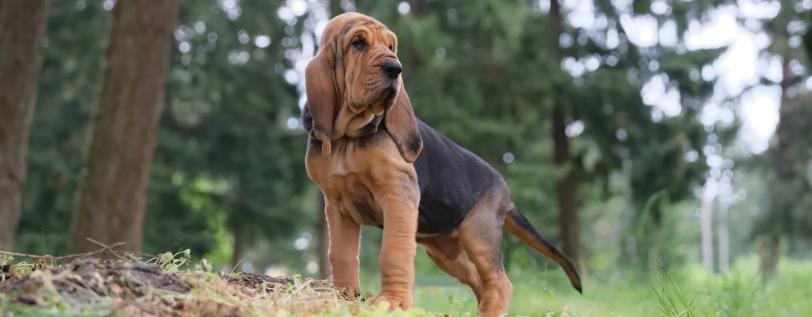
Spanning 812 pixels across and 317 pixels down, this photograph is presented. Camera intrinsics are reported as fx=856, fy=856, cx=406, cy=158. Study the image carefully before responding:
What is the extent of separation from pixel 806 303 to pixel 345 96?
A: 11.8ft

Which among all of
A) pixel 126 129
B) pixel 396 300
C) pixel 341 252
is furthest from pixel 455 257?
pixel 126 129

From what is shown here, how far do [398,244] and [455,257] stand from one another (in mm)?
862

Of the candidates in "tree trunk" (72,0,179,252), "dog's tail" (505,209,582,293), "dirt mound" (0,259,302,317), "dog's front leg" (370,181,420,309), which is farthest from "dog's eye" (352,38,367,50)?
"tree trunk" (72,0,179,252)

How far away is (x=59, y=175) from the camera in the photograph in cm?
1764

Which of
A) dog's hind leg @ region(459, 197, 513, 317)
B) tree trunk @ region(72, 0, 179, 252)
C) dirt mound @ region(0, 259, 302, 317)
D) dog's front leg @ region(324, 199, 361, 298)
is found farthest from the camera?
tree trunk @ region(72, 0, 179, 252)

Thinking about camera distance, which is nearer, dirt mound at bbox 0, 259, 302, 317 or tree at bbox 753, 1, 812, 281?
dirt mound at bbox 0, 259, 302, 317

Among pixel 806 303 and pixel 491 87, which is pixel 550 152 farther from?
pixel 806 303

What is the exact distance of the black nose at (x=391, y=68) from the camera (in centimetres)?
364

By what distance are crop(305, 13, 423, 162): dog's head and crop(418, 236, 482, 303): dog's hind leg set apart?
82 cm

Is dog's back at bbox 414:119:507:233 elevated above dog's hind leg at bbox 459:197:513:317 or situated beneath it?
elevated above

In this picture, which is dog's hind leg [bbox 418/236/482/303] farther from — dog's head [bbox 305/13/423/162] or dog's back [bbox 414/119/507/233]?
dog's head [bbox 305/13/423/162]

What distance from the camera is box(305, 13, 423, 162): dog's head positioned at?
3.70 m

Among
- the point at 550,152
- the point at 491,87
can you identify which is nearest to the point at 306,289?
the point at 491,87

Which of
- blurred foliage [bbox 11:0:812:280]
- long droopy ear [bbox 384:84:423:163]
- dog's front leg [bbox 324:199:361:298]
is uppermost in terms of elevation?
blurred foliage [bbox 11:0:812:280]
